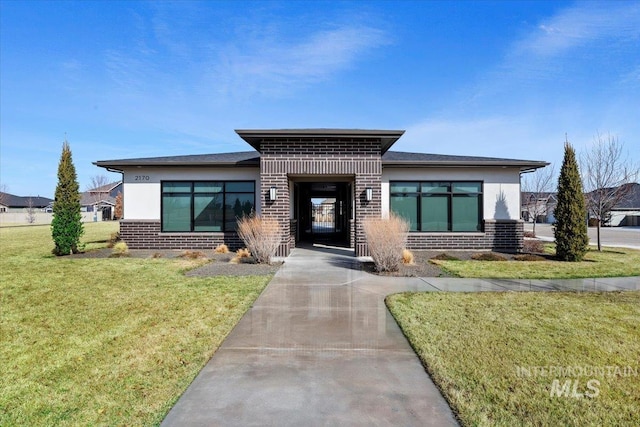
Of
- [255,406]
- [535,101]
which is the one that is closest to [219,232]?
[255,406]

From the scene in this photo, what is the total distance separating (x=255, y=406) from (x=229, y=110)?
62.7ft

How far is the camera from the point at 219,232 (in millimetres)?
13828

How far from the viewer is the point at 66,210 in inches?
490

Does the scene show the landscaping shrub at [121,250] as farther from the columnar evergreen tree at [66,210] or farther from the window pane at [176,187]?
the window pane at [176,187]

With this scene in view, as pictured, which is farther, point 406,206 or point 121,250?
point 406,206

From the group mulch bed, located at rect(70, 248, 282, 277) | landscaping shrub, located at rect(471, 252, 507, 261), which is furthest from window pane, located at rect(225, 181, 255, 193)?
landscaping shrub, located at rect(471, 252, 507, 261)

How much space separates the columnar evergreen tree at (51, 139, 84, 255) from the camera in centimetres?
1236

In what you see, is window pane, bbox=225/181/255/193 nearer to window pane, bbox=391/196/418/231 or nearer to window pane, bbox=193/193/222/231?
window pane, bbox=193/193/222/231

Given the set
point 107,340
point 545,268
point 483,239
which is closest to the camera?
point 107,340

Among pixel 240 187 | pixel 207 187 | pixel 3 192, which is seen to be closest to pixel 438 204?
pixel 240 187

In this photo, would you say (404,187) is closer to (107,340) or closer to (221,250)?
(221,250)

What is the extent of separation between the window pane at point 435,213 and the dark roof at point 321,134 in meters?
3.70

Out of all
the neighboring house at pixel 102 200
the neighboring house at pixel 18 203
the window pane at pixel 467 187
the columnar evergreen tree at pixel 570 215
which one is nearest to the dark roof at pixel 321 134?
the window pane at pixel 467 187

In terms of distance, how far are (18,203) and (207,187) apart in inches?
3130
